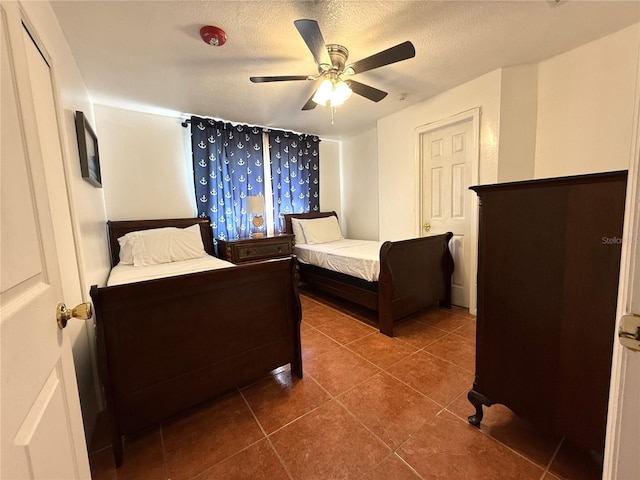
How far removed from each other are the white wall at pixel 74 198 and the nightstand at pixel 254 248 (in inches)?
56.8

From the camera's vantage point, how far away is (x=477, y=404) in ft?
4.47

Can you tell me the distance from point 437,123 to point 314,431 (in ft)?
10.0

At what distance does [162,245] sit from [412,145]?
304cm

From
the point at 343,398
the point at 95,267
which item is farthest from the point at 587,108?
the point at 95,267

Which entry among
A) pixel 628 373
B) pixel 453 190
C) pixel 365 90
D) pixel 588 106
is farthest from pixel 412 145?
pixel 628 373

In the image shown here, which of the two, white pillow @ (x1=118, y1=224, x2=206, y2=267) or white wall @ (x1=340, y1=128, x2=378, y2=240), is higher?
white wall @ (x1=340, y1=128, x2=378, y2=240)

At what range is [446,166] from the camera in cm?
296

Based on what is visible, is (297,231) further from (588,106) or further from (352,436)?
(588,106)

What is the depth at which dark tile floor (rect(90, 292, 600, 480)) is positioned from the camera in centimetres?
118

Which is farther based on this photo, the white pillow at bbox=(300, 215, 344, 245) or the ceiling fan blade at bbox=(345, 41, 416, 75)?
the white pillow at bbox=(300, 215, 344, 245)

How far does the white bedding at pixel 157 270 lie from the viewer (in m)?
2.09

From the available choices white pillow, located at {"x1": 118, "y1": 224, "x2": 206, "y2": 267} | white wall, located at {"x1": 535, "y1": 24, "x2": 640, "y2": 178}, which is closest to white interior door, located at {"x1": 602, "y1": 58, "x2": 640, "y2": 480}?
white wall, located at {"x1": 535, "y1": 24, "x2": 640, "y2": 178}

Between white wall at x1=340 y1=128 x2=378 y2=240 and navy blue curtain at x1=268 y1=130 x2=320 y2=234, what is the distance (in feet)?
2.00

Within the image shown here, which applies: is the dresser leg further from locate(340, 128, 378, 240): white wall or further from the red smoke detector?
locate(340, 128, 378, 240): white wall
